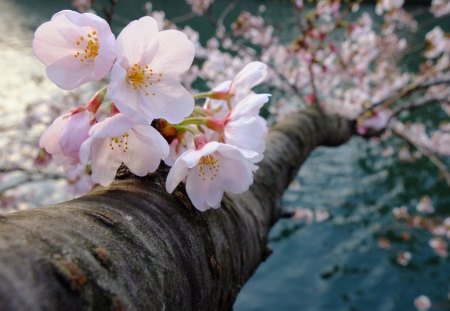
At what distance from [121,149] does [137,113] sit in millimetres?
105

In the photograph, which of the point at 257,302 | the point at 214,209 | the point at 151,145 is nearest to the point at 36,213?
the point at 151,145

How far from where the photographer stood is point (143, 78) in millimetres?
754

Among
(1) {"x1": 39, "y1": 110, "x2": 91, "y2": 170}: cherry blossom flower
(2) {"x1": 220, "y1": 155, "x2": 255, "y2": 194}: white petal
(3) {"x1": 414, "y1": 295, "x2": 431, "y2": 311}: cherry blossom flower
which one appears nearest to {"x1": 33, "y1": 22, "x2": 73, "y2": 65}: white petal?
(1) {"x1": 39, "y1": 110, "x2": 91, "y2": 170}: cherry blossom flower

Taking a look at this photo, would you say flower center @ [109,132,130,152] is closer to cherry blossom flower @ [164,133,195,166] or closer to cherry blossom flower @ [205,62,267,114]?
cherry blossom flower @ [164,133,195,166]

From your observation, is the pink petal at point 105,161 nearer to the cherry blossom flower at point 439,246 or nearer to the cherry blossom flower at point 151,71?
the cherry blossom flower at point 151,71

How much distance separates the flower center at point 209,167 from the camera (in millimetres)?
792

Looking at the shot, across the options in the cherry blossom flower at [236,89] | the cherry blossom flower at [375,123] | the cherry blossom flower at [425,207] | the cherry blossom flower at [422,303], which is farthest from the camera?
the cherry blossom flower at [425,207]

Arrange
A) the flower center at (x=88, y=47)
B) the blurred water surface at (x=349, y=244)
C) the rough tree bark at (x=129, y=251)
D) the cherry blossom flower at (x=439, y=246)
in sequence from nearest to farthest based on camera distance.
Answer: the rough tree bark at (x=129, y=251) < the flower center at (x=88, y=47) < the blurred water surface at (x=349, y=244) < the cherry blossom flower at (x=439, y=246)

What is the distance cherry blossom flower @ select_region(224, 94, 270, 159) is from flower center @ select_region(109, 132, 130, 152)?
0.68 ft

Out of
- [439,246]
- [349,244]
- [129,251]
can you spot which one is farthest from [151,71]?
[439,246]

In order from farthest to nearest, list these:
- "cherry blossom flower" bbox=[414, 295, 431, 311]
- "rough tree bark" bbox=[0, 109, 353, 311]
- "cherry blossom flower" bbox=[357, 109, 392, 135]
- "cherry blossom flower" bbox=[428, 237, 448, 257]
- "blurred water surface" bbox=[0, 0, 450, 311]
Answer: "cherry blossom flower" bbox=[428, 237, 448, 257]
"blurred water surface" bbox=[0, 0, 450, 311]
"cherry blossom flower" bbox=[414, 295, 431, 311]
"cherry blossom flower" bbox=[357, 109, 392, 135]
"rough tree bark" bbox=[0, 109, 353, 311]

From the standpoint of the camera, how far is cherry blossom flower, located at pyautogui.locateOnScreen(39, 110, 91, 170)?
0.72 metres

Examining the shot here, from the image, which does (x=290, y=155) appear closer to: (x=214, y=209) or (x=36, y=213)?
(x=214, y=209)

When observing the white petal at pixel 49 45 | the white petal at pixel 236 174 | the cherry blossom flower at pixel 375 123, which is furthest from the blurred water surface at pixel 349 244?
the white petal at pixel 236 174
